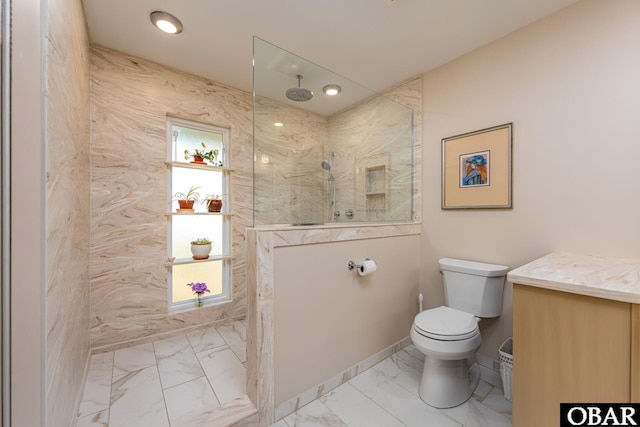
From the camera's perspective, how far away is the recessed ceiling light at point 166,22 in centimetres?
166

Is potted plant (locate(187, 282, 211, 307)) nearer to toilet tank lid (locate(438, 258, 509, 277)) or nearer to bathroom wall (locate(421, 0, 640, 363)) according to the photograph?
toilet tank lid (locate(438, 258, 509, 277))

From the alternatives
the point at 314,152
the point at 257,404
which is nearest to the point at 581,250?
the point at 314,152

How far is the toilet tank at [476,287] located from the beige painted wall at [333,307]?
411 mm

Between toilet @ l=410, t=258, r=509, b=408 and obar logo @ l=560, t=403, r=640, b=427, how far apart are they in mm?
477

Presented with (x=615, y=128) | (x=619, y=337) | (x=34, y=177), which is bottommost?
(x=619, y=337)

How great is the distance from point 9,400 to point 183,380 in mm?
1108

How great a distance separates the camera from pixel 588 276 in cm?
109

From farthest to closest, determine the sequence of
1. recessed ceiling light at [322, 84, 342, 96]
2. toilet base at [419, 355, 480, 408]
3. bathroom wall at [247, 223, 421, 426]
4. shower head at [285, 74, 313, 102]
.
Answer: recessed ceiling light at [322, 84, 342, 96]
shower head at [285, 74, 313, 102]
toilet base at [419, 355, 480, 408]
bathroom wall at [247, 223, 421, 426]

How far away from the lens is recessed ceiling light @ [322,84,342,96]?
83.7 inches

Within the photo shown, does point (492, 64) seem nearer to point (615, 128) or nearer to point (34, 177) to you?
point (615, 128)

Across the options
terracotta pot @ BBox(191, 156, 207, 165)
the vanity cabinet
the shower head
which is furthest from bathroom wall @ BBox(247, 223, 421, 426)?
terracotta pot @ BBox(191, 156, 207, 165)

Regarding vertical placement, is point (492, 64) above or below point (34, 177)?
above

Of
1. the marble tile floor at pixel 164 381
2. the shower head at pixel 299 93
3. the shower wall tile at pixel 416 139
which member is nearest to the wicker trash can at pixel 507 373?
the shower wall tile at pixel 416 139

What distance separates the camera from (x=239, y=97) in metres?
2.68
